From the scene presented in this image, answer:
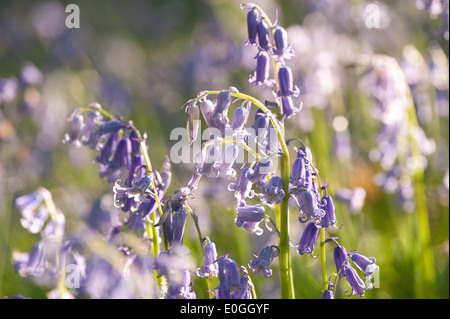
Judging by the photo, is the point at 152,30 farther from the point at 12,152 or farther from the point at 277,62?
the point at 277,62

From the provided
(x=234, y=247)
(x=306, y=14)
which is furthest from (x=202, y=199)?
(x=306, y=14)

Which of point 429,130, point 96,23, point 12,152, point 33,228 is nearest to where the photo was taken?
point 33,228

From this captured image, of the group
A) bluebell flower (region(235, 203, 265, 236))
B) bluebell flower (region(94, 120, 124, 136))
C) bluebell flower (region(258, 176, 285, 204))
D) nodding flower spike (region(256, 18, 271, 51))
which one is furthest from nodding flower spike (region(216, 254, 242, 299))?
nodding flower spike (region(256, 18, 271, 51))

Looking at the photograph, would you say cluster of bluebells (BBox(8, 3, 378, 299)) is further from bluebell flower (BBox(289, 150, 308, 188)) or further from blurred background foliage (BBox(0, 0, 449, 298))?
blurred background foliage (BBox(0, 0, 449, 298))

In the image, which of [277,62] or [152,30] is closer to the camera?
[277,62]

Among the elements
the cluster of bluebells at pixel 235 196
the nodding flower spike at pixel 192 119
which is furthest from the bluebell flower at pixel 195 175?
the nodding flower spike at pixel 192 119

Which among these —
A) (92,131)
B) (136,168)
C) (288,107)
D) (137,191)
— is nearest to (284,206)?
(288,107)
